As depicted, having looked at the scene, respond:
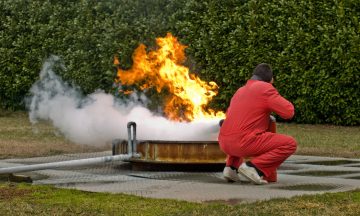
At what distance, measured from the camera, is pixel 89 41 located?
21.4 metres

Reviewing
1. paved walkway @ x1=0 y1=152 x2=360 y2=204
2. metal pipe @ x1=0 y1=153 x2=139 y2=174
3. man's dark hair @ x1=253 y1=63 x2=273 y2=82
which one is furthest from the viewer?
man's dark hair @ x1=253 y1=63 x2=273 y2=82

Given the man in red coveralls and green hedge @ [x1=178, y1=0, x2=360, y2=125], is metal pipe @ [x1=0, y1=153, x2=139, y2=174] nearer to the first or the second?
the man in red coveralls

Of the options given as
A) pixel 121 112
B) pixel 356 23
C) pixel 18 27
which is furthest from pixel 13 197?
pixel 18 27

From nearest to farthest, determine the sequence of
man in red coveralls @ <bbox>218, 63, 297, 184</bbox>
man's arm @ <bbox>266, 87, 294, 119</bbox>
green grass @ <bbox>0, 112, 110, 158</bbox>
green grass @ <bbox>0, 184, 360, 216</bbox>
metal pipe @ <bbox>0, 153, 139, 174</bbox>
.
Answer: green grass @ <bbox>0, 184, 360, 216</bbox> → metal pipe @ <bbox>0, 153, 139, 174</bbox> → man's arm @ <bbox>266, 87, 294, 119</bbox> → man in red coveralls @ <bbox>218, 63, 297, 184</bbox> → green grass @ <bbox>0, 112, 110, 158</bbox>

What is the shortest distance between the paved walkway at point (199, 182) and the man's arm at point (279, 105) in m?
0.82

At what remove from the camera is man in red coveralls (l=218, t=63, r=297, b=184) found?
9.60 metres

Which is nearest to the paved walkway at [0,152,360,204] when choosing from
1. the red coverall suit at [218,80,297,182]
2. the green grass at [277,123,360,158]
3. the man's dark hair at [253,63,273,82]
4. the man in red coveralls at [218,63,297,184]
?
the man in red coveralls at [218,63,297,184]

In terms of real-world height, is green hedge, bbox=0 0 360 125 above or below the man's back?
above

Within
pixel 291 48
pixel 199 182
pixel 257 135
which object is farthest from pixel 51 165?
pixel 291 48

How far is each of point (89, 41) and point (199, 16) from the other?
3.07m

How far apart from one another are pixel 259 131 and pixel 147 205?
2.24 m

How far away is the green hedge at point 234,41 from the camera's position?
730 inches

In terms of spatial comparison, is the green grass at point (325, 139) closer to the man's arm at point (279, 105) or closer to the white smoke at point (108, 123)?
the white smoke at point (108, 123)

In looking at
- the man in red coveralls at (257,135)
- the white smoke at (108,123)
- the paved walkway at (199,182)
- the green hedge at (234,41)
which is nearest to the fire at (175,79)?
the white smoke at (108,123)
